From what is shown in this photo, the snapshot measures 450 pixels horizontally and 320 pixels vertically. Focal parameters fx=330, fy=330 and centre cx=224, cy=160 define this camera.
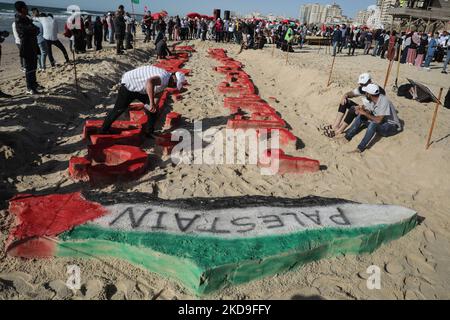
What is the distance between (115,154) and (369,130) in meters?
4.76

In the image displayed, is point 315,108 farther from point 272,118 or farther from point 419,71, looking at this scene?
point 419,71

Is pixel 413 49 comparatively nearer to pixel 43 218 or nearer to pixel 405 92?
pixel 405 92

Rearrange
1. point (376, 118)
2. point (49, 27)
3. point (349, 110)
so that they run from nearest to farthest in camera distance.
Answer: point (376, 118) → point (349, 110) → point (49, 27)

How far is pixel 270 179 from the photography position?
548 cm

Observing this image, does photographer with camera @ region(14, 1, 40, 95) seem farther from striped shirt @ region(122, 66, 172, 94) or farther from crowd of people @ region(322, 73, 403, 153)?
crowd of people @ region(322, 73, 403, 153)

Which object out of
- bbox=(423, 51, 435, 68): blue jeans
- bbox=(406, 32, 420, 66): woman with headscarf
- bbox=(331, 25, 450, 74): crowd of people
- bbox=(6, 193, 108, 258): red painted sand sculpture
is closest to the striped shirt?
bbox=(6, 193, 108, 258): red painted sand sculpture

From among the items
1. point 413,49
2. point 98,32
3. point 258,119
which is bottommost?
point 258,119

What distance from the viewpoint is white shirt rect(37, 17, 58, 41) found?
10.2 metres

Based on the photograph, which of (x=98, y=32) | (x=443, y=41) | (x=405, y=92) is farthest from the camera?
(x=443, y=41)

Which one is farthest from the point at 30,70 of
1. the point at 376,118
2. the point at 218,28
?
the point at 218,28

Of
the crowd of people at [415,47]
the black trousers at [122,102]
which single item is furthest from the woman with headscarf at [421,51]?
the black trousers at [122,102]

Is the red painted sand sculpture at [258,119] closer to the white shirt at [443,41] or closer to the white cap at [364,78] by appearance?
the white cap at [364,78]
